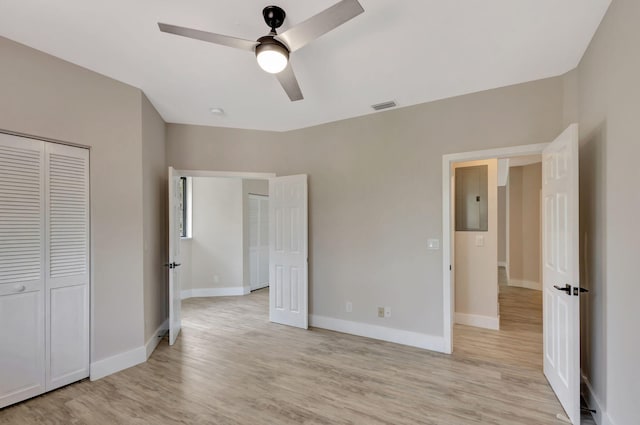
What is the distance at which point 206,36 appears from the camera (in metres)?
1.77

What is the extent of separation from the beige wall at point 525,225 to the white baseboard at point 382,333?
4.58 metres

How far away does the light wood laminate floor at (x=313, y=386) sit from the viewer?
2.33 metres

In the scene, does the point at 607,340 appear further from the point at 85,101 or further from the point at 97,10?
the point at 85,101

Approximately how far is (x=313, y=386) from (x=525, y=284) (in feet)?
20.2

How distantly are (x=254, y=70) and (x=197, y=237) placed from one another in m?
4.25

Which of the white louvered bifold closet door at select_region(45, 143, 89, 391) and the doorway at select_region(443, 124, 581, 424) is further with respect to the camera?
the white louvered bifold closet door at select_region(45, 143, 89, 391)

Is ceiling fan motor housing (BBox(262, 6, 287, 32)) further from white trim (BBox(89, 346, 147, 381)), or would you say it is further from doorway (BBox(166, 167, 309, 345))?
white trim (BBox(89, 346, 147, 381))

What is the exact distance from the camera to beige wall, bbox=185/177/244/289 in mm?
6141

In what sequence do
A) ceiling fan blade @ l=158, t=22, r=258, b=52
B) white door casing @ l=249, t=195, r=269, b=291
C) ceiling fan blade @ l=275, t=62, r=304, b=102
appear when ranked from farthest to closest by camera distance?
white door casing @ l=249, t=195, r=269, b=291, ceiling fan blade @ l=275, t=62, r=304, b=102, ceiling fan blade @ l=158, t=22, r=258, b=52

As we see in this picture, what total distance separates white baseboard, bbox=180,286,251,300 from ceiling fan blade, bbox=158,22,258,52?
5.12 meters

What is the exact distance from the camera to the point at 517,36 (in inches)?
90.0

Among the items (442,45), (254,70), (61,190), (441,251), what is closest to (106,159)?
(61,190)

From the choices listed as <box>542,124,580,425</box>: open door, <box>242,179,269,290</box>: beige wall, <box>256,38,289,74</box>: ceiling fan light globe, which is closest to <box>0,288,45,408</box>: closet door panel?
<box>256,38,289,74</box>: ceiling fan light globe

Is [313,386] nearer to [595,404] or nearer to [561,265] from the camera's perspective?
[595,404]
